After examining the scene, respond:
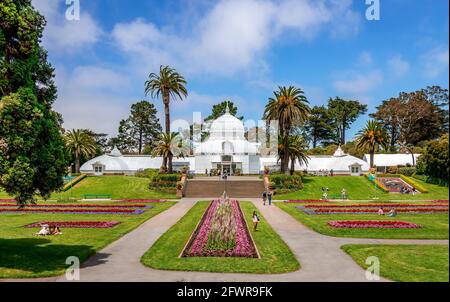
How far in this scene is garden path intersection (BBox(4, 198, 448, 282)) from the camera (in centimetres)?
1448

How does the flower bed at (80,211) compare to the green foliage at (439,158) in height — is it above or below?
below

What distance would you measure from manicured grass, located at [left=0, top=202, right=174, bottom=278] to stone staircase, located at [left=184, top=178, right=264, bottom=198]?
24123 mm

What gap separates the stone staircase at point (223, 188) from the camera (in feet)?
182

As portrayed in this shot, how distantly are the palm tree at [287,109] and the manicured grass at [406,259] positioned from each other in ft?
140

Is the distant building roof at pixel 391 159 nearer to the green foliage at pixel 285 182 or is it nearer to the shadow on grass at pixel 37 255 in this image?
the green foliage at pixel 285 182

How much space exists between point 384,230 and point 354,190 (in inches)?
1356

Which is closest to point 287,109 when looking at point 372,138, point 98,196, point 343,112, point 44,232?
point 372,138

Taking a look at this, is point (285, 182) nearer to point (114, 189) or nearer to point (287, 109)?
point (287, 109)

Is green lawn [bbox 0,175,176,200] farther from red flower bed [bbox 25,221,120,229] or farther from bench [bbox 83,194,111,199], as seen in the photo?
red flower bed [bbox 25,221,120,229]

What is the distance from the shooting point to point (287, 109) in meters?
61.8

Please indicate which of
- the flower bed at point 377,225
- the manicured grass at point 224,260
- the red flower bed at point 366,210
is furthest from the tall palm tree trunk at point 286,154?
the manicured grass at point 224,260

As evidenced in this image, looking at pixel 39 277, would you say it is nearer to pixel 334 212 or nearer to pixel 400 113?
pixel 334 212

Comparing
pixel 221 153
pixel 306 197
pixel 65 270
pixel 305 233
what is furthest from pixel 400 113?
pixel 65 270

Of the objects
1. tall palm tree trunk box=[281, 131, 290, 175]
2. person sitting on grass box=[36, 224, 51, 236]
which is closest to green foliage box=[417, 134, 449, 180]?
tall palm tree trunk box=[281, 131, 290, 175]
